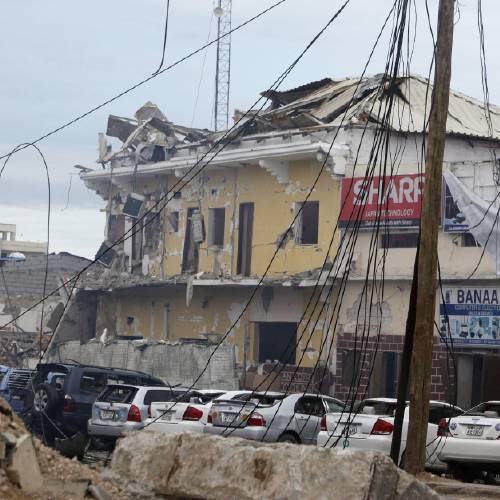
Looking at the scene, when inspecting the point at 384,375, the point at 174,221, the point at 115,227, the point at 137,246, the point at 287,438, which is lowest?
the point at 287,438

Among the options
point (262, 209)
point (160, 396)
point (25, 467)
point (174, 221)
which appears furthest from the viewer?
point (174, 221)

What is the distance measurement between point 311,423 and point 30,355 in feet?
72.5

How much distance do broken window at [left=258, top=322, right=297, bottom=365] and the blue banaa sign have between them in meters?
6.16

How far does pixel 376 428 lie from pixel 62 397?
7.40 metres

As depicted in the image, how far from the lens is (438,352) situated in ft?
102

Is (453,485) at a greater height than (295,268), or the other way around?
(295,268)

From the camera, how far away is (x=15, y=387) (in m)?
25.5

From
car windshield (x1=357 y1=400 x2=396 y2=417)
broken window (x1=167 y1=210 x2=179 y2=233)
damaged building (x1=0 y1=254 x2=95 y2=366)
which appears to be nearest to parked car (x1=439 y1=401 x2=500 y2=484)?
car windshield (x1=357 y1=400 x2=396 y2=417)

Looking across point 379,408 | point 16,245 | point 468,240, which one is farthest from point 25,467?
point 16,245

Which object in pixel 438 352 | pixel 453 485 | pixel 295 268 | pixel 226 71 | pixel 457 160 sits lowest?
pixel 453 485

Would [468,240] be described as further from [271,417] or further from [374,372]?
[271,417]

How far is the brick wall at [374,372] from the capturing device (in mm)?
30625

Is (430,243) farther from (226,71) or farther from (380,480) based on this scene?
(226,71)

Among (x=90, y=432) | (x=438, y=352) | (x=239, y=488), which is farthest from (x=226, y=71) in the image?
(x=239, y=488)
